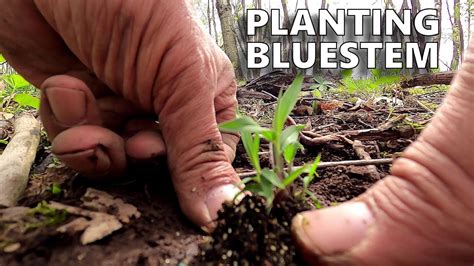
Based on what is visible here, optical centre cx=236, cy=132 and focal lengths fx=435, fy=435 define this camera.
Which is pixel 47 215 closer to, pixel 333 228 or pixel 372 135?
pixel 333 228

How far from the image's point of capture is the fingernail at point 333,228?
78 centimetres

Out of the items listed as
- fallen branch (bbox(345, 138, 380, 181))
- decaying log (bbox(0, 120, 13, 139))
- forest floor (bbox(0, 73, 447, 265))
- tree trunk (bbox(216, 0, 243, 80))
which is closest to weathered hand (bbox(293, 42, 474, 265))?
forest floor (bbox(0, 73, 447, 265))

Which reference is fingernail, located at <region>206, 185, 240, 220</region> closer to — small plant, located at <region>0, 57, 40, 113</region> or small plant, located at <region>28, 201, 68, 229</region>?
small plant, located at <region>28, 201, 68, 229</region>

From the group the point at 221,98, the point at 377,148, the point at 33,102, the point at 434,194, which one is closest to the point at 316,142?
Result: the point at 377,148

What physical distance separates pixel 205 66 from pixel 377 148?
0.91 metres

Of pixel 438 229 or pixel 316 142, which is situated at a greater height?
pixel 438 229

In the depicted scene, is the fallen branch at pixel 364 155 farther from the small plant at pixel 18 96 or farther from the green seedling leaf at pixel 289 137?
the small plant at pixel 18 96

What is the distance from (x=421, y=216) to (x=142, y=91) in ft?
2.63

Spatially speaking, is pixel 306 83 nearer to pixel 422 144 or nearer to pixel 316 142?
pixel 316 142

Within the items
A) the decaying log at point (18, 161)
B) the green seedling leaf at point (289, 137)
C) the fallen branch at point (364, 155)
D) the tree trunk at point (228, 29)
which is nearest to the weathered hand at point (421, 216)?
the green seedling leaf at point (289, 137)

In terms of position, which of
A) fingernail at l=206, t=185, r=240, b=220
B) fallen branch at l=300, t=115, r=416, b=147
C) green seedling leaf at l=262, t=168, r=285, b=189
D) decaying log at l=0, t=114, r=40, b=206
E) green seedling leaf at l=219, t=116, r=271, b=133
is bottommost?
fallen branch at l=300, t=115, r=416, b=147

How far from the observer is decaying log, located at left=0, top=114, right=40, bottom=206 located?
1.24 metres

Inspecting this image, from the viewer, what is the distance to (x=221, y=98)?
1.64 meters

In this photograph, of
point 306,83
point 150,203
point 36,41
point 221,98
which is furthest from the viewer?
point 306,83
